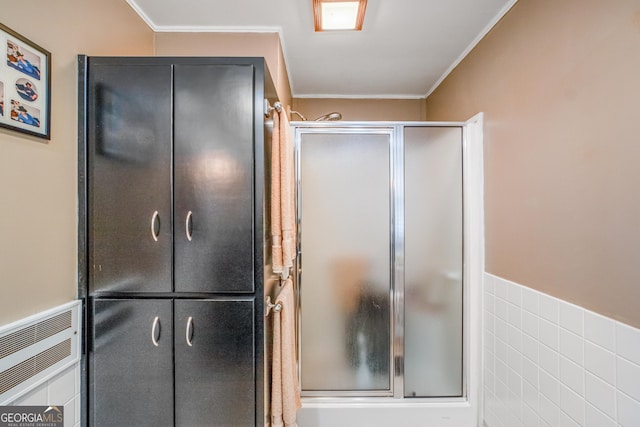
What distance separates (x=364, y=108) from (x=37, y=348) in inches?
111

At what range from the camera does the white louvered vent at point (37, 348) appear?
2.93ft

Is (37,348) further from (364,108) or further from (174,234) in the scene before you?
(364,108)

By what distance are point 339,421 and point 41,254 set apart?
6.18 feet

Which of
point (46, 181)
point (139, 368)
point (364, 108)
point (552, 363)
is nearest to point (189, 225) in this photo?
point (46, 181)

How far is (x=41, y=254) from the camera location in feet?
3.36

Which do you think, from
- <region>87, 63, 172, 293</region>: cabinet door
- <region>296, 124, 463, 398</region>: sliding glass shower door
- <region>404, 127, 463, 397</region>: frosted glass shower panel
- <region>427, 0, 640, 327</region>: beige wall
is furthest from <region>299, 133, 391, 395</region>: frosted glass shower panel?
<region>87, 63, 172, 293</region>: cabinet door

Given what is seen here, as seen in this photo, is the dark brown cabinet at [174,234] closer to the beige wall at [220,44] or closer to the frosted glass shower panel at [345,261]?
the beige wall at [220,44]

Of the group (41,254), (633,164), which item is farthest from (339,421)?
(633,164)

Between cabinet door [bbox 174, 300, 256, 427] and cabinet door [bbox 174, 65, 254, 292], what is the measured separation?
9 cm

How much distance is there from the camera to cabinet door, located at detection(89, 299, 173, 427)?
1.18 metres

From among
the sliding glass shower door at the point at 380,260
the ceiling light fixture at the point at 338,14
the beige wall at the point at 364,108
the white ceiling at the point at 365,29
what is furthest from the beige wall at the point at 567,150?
the beige wall at the point at 364,108

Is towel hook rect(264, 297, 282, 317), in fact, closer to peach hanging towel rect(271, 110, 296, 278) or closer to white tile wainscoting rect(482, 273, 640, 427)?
peach hanging towel rect(271, 110, 296, 278)

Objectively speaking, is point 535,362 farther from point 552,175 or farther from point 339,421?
point 339,421

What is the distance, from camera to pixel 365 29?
176cm
